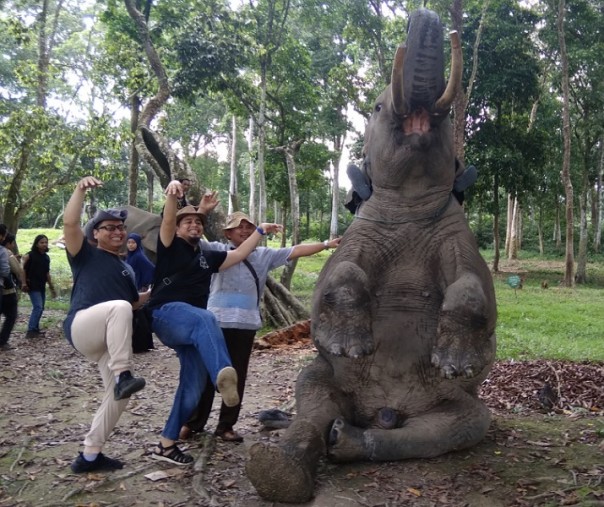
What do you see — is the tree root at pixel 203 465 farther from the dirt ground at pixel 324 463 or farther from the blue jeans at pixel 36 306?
the blue jeans at pixel 36 306

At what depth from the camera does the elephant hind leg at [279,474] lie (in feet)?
11.3

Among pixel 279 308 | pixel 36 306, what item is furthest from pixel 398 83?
pixel 36 306

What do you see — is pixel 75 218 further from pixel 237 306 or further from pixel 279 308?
pixel 279 308

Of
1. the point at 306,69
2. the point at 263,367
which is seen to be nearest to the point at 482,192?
the point at 306,69

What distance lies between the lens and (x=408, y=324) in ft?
13.8

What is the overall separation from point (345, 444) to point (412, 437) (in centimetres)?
43

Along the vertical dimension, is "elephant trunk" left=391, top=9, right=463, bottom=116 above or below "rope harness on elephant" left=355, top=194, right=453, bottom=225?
above

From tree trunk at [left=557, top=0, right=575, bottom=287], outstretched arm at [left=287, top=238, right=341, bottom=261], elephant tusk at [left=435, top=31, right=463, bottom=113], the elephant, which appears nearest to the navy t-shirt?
the elephant

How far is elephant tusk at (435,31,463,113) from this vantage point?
3852mm

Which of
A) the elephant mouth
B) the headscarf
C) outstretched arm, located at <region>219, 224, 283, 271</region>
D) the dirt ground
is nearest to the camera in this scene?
the dirt ground

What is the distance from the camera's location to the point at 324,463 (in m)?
4.07

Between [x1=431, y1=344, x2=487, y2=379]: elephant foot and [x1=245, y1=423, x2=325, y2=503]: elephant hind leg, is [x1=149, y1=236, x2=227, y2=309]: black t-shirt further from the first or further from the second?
[x1=431, y1=344, x2=487, y2=379]: elephant foot

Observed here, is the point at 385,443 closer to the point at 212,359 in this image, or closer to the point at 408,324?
the point at 408,324

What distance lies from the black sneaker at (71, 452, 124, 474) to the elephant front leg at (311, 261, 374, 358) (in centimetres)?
158
